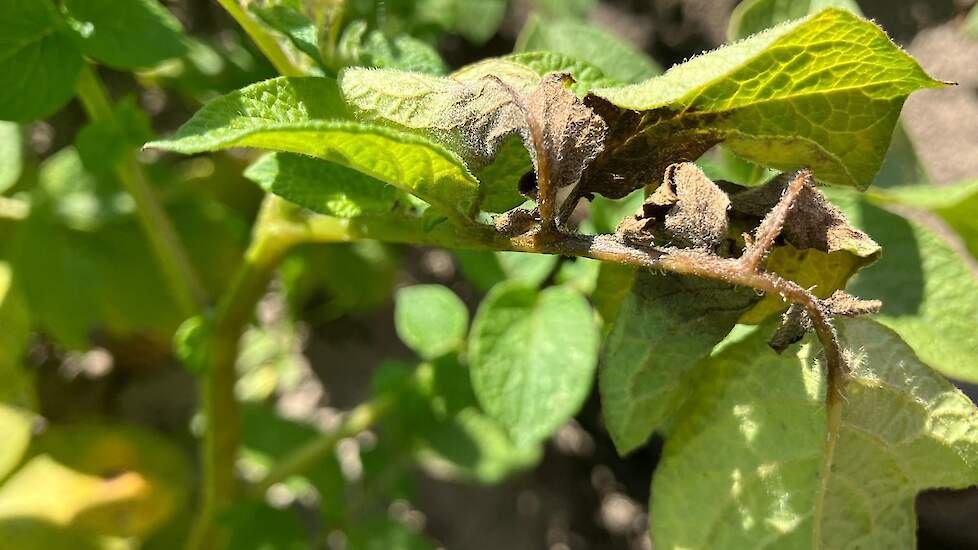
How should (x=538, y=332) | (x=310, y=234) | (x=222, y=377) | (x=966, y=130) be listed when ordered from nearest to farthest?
1. (x=310, y=234)
2. (x=538, y=332)
3. (x=222, y=377)
4. (x=966, y=130)

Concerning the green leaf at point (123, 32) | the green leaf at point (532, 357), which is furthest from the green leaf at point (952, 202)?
the green leaf at point (123, 32)

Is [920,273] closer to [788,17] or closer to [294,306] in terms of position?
[788,17]

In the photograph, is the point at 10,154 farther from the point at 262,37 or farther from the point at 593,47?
the point at 593,47

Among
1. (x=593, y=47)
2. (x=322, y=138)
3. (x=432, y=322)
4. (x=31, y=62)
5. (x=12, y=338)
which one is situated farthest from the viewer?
(x=12, y=338)

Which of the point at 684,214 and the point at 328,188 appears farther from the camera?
the point at 328,188

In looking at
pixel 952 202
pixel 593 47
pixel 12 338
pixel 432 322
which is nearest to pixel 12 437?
pixel 12 338

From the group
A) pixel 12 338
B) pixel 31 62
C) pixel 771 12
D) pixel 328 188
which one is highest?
pixel 31 62

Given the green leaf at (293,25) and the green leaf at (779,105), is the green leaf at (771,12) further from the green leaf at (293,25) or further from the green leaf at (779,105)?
the green leaf at (293,25)

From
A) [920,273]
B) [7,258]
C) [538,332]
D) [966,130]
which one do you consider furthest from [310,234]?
[966,130]
